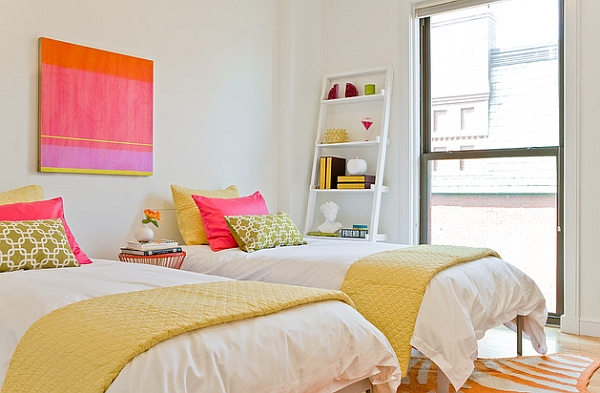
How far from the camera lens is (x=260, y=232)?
329cm

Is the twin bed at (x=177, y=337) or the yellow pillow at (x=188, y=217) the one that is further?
the yellow pillow at (x=188, y=217)

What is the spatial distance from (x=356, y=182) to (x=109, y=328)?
3.17m

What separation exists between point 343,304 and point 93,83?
2126 millimetres

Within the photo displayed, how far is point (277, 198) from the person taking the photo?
4.62m

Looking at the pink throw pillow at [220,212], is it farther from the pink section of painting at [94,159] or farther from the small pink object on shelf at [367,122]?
the small pink object on shelf at [367,122]

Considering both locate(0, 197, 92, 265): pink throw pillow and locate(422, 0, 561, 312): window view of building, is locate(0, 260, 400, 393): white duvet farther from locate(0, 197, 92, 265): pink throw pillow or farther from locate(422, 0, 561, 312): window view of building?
locate(422, 0, 561, 312): window view of building

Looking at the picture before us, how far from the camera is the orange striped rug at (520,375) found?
270 centimetres

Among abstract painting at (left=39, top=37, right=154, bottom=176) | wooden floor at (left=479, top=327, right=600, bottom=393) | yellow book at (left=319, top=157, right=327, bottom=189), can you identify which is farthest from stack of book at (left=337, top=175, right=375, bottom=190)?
abstract painting at (left=39, top=37, right=154, bottom=176)

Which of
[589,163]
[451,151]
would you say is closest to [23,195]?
[451,151]

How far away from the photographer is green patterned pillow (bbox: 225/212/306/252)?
3254 mm

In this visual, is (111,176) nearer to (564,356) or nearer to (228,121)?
(228,121)

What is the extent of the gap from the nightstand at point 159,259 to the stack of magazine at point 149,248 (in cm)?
2

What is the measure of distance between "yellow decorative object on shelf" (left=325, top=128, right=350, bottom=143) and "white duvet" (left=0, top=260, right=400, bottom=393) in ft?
8.47

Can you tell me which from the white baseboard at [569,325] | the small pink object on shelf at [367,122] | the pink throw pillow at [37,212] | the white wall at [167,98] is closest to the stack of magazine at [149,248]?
the white wall at [167,98]
